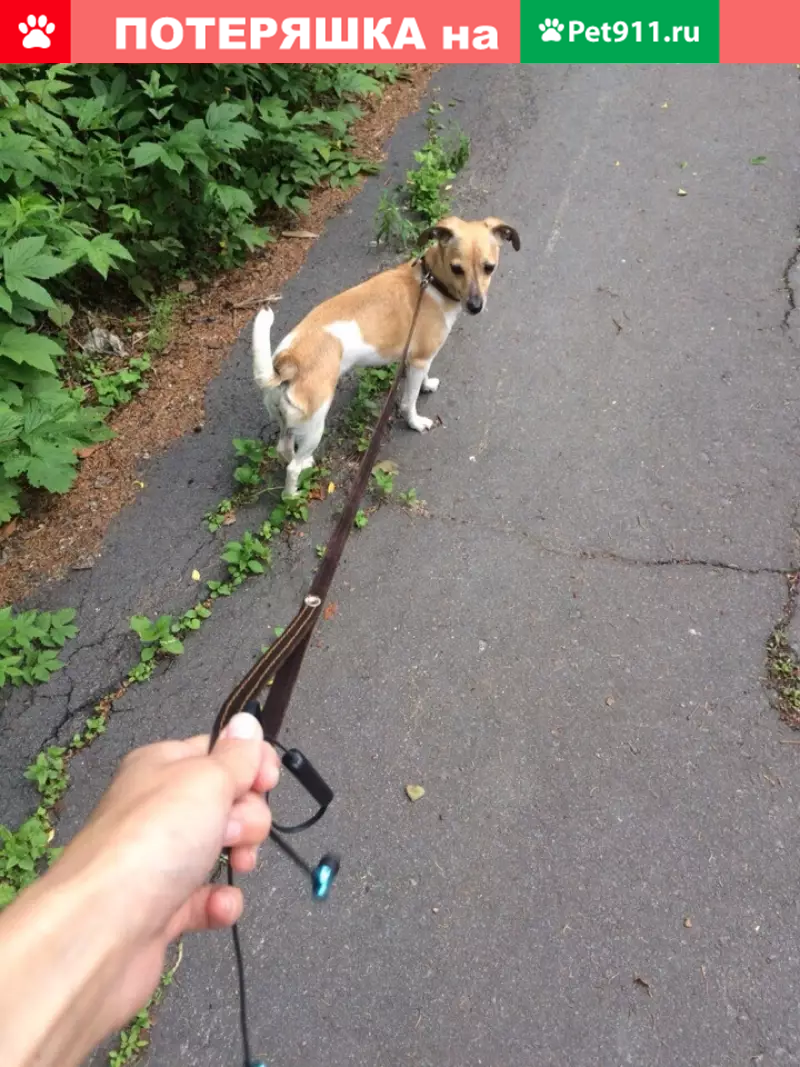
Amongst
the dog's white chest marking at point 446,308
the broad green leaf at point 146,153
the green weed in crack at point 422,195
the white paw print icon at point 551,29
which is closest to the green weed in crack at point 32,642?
the dog's white chest marking at point 446,308

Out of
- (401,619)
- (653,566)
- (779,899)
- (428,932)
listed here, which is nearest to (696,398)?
(653,566)

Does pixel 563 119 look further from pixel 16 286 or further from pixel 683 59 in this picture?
pixel 16 286

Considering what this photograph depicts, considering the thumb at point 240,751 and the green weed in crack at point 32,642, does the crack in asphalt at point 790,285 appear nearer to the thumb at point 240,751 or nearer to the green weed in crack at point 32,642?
the thumb at point 240,751

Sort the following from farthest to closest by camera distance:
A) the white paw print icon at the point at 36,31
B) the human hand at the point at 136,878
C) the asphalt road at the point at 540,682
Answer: the white paw print icon at the point at 36,31, the asphalt road at the point at 540,682, the human hand at the point at 136,878

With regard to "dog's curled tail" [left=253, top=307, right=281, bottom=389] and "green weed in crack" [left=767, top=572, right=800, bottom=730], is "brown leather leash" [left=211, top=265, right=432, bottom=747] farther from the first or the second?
"green weed in crack" [left=767, top=572, right=800, bottom=730]

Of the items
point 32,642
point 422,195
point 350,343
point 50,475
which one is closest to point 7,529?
point 50,475

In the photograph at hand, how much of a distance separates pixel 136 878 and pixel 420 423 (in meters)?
3.26

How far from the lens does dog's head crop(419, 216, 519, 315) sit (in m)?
3.67

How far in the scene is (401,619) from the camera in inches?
134

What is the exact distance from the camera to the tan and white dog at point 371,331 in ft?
11.2

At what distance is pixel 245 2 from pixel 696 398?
430 cm

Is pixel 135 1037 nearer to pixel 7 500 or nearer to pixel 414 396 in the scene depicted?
pixel 7 500

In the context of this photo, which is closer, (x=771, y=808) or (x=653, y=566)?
(x=771, y=808)

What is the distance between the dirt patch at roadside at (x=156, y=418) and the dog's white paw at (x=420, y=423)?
4.37 ft
